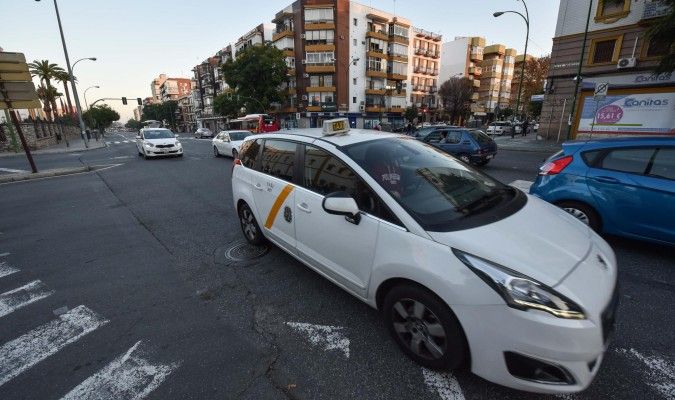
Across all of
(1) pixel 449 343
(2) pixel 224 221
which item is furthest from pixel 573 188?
(2) pixel 224 221

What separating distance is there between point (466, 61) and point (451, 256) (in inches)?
2693

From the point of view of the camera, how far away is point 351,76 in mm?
44812

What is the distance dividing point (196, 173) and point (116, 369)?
965cm

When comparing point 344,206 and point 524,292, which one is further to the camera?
point 344,206

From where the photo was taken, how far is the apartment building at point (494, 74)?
201 ft

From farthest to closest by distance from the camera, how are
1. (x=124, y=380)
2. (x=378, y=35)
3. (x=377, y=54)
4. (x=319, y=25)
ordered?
(x=377, y=54) < (x=378, y=35) < (x=319, y=25) < (x=124, y=380)

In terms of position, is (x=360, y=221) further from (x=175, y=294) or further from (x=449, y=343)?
(x=175, y=294)

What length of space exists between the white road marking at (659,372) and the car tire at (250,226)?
3846mm

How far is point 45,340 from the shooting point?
104 inches

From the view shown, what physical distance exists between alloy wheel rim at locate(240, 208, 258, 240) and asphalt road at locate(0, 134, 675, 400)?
1.37 ft

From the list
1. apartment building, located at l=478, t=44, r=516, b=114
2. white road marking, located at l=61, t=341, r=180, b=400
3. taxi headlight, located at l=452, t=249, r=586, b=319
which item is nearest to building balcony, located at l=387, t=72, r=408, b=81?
apartment building, located at l=478, t=44, r=516, b=114

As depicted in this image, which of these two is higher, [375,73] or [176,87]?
[176,87]

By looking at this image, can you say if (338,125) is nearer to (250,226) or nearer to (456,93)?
(250,226)

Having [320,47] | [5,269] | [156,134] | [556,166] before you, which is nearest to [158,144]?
[156,134]
